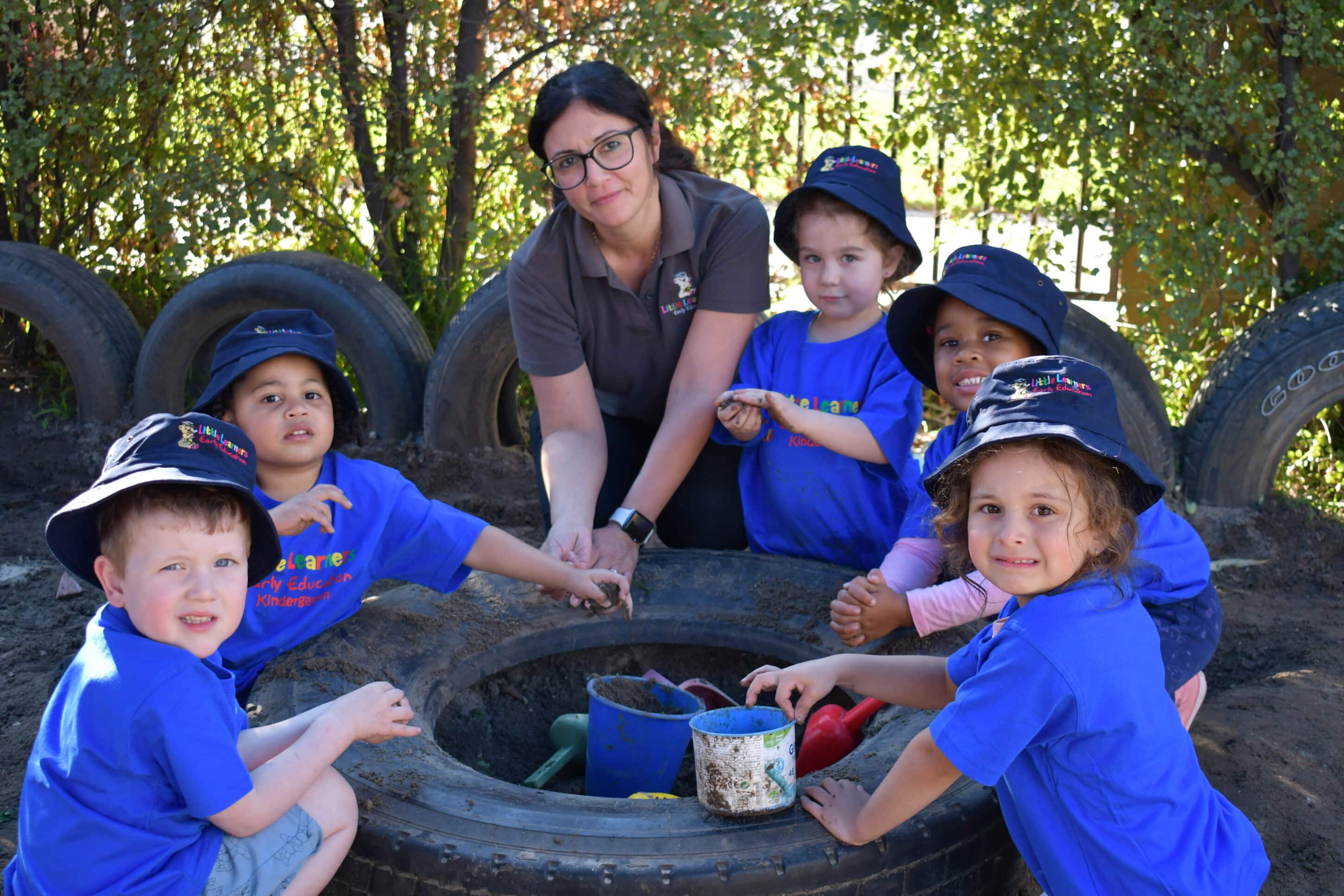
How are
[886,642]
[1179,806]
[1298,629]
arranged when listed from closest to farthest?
[1179,806], [886,642], [1298,629]

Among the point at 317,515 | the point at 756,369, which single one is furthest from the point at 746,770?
the point at 756,369

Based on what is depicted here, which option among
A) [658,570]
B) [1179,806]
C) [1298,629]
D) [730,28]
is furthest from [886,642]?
[730,28]

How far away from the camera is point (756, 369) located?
3287 millimetres

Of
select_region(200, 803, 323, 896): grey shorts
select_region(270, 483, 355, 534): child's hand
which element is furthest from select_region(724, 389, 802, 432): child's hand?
select_region(200, 803, 323, 896): grey shorts

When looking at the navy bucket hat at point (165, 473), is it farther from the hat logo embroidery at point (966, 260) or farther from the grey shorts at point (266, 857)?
the hat logo embroidery at point (966, 260)

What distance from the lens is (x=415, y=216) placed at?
538 centimetres

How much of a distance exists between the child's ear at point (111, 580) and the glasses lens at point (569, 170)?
1577 mm

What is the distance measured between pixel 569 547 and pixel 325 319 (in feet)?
7.46

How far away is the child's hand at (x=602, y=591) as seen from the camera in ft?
9.27

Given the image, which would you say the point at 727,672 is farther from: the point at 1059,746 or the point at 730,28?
the point at 730,28

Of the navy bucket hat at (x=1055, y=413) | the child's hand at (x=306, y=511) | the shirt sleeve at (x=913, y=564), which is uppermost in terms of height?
the navy bucket hat at (x=1055, y=413)

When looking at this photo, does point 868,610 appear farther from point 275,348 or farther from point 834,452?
point 275,348

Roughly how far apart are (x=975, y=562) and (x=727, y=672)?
4.12 feet

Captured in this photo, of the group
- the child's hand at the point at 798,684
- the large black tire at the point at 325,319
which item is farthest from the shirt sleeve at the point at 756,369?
the large black tire at the point at 325,319
